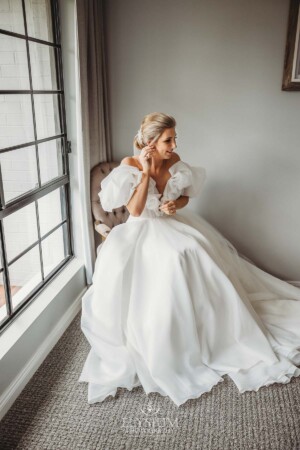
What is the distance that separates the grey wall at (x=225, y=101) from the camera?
293 cm

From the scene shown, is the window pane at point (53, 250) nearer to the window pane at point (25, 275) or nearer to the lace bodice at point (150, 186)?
the window pane at point (25, 275)

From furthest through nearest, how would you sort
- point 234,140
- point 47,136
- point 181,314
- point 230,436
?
point 234,140 < point 47,136 < point 181,314 < point 230,436

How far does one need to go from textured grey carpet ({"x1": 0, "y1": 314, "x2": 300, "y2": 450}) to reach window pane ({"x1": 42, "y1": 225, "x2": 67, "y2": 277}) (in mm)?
921

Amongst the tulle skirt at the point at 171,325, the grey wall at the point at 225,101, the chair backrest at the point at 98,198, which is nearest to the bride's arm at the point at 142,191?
the tulle skirt at the point at 171,325

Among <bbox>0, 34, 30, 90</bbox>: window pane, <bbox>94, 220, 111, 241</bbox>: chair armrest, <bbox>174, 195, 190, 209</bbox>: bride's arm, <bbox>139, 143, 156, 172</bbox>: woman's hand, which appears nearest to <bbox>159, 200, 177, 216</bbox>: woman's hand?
<bbox>174, 195, 190, 209</bbox>: bride's arm

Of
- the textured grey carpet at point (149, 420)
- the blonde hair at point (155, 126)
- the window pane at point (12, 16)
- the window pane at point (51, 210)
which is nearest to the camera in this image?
the textured grey carpet at point (149, 420)

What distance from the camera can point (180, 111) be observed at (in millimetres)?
3168

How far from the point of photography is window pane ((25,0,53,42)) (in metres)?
2.53

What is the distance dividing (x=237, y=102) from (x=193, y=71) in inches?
15.9

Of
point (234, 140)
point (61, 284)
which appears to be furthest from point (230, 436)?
point (234, 140)

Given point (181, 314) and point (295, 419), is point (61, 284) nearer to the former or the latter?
point (181, 314)

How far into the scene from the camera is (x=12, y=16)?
234 centimetres

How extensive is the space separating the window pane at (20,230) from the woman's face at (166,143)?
942mm

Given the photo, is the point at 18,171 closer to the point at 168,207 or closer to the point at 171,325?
the point at 168,207
